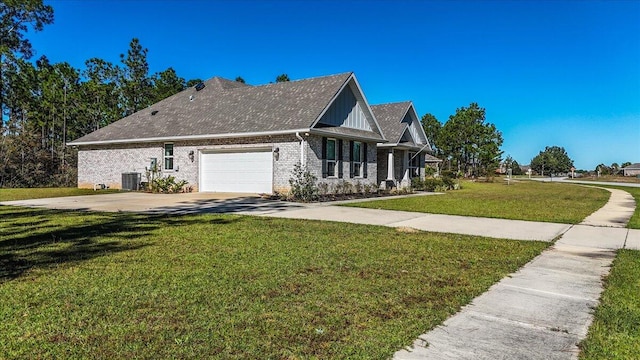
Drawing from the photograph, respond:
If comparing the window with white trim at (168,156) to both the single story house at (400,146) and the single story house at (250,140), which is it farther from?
the single story house at (400,146)

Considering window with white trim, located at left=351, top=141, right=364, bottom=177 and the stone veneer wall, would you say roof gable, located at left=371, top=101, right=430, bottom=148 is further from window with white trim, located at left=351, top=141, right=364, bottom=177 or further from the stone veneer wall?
the stone veneer wall

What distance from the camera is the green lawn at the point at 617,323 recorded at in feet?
9.64

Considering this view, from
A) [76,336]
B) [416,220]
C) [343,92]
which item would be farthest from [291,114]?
[76,336]

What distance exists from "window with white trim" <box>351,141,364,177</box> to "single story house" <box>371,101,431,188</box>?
3520 mm

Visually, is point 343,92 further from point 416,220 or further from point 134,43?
point 134,43

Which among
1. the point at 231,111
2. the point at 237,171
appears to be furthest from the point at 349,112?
the point at 237,171

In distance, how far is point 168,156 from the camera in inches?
858

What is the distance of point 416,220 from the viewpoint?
10500mm

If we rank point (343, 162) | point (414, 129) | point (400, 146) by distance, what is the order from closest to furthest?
point (343, 162) → point (400, 146) → point (414, 129)

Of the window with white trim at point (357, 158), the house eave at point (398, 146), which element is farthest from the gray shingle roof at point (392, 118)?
the window with white trim at point (357, 158)

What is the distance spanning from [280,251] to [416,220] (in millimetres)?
5269

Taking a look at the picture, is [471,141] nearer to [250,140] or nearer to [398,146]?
[398,146]

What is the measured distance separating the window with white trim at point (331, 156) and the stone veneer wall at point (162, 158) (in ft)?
6.59

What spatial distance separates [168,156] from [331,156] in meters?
8.96
